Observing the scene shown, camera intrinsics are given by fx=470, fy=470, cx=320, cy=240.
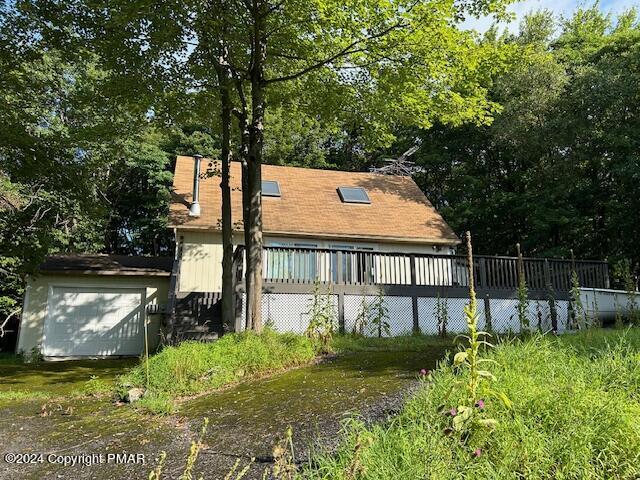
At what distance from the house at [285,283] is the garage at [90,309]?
0.03 m

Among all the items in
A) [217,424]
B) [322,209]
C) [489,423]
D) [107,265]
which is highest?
[322,209]

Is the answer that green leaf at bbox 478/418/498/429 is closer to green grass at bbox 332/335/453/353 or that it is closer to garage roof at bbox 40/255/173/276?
green grass at bbox 332/335/453/353

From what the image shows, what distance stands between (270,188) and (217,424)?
12230 mm

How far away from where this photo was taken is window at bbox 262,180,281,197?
51.9 feet

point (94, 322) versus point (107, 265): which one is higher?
point (107, 265)

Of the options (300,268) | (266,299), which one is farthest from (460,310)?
(266,299)

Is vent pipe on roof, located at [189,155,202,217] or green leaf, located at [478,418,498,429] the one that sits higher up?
vent pipe on roof, located at [189,155,202,217]

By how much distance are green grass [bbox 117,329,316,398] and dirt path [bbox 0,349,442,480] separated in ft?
1.53

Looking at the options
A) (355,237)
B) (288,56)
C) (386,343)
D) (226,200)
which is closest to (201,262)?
(226,200)

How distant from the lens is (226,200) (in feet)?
34.9

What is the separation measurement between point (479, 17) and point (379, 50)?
2092mm

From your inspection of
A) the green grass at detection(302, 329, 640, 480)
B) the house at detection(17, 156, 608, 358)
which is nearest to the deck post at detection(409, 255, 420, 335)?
the house at detection(17, 156, 608, 358)

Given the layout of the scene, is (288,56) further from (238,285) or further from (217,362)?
(217,362)

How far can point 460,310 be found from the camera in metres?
12.4
